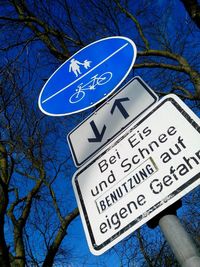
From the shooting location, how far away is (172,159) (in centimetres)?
92

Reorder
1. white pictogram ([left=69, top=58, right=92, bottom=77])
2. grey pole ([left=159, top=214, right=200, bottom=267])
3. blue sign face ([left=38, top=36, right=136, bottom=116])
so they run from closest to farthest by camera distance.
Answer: grey pole ([left=159, top=214, right=200, bottom=267])
blue sign face ([left=38, top=36, right=136, bottom=116])
white pictogram ([left=69, top=58, right=92, bottom=77])

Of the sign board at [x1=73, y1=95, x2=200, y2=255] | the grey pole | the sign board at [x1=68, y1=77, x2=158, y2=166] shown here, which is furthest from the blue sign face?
the grey pole

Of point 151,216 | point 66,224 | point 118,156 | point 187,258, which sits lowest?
point 187,258

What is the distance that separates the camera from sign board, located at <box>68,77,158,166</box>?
1.21 meters

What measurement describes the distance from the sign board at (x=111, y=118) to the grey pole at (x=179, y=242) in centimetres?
48

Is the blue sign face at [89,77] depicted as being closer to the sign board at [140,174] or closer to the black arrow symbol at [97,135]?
the black arrow symbol at [97,135]

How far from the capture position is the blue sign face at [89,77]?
1499 millimetres

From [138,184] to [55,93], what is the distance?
3.30 ft

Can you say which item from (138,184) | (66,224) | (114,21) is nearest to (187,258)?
(138,184)

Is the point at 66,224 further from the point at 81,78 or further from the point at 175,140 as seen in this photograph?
the point at 175,140

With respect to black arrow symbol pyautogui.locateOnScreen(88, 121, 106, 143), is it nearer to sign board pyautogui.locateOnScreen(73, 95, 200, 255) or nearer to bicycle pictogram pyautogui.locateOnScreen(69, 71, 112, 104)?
sign board pyautogui.locateOnScreen(73, 95, 200, 255)

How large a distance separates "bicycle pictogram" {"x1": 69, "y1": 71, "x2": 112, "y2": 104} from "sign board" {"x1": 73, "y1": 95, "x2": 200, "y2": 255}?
0.48m

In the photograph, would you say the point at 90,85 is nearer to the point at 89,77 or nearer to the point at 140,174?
the point at 89,77

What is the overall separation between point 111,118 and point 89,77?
45 cm
